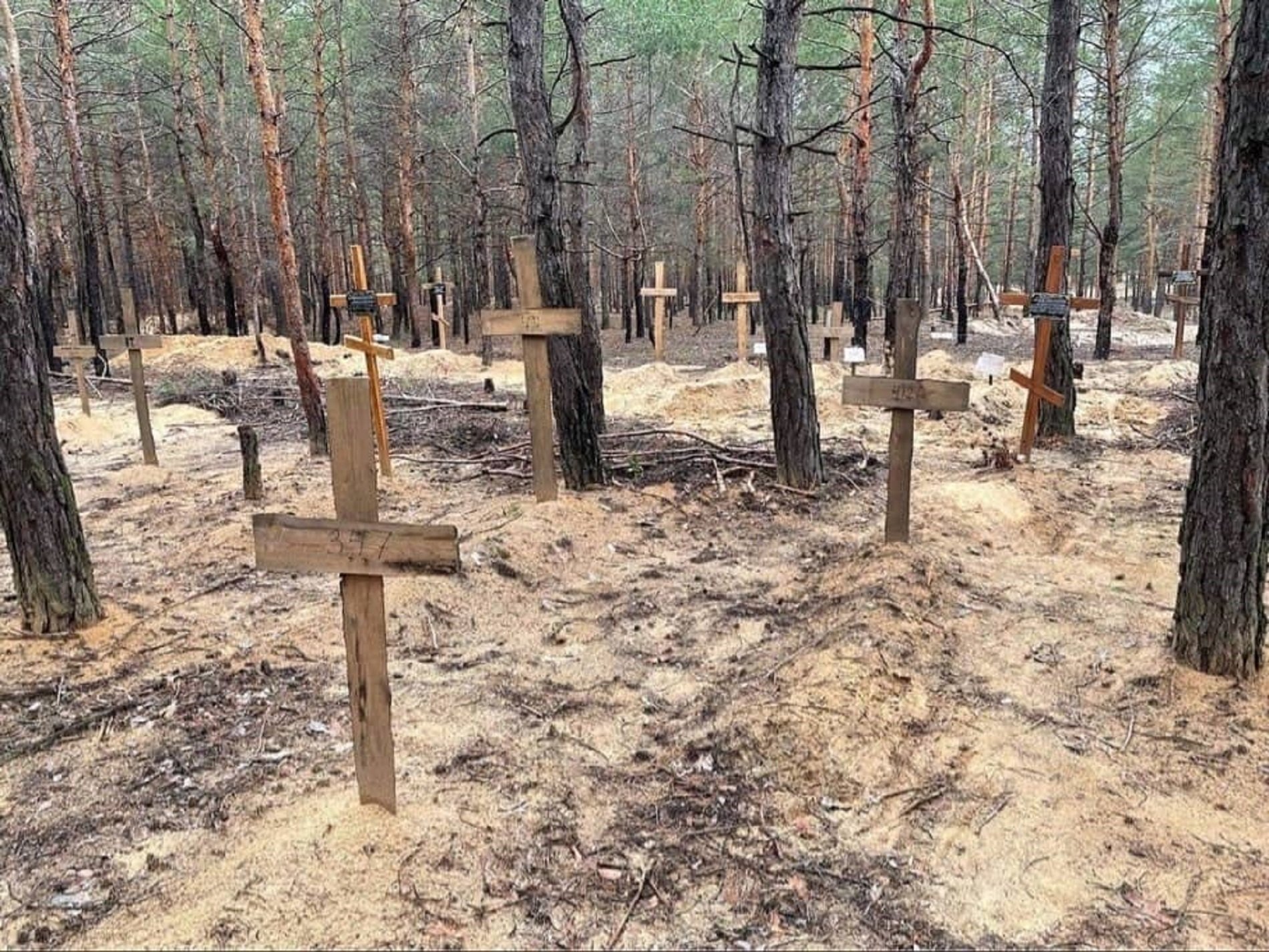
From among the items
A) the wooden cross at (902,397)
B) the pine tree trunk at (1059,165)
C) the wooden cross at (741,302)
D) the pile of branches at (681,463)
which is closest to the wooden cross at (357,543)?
the wooden cross at (902,397)

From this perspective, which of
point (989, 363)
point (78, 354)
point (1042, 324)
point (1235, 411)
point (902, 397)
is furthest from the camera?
point (78, 354)

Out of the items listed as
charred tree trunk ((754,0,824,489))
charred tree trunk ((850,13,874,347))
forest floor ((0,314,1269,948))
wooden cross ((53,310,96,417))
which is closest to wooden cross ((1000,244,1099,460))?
forest floor ((0,314,1269,948))

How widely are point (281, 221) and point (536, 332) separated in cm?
425

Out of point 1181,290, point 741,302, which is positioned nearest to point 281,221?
point 741,302

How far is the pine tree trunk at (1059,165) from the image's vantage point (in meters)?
8.95

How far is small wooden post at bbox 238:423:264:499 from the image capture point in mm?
7609

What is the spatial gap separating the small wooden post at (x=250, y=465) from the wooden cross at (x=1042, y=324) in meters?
7.18

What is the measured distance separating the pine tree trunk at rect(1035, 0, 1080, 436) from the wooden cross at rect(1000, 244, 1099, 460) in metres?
0.33

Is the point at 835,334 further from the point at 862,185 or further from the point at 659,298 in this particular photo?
the point at 659,298

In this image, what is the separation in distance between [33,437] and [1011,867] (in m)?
5.00

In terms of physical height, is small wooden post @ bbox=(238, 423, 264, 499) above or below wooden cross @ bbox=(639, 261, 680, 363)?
below

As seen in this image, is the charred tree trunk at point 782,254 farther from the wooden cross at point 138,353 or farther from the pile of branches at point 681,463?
the wooden cross at point 138,353

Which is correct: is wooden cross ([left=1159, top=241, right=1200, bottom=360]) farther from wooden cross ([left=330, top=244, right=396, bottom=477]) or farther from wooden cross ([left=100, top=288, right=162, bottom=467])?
wooden cross ([left=100, top=288, right=162, bottom=467])

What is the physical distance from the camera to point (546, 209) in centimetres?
741
